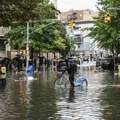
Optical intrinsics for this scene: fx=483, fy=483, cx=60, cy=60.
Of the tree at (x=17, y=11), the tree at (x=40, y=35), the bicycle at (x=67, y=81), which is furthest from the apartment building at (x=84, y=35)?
the tree at (x=17, y=11)

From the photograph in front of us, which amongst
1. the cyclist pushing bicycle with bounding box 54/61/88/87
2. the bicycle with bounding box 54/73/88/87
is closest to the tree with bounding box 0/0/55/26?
the cyclist pushing bicycle with bounding box 54/61/88/87

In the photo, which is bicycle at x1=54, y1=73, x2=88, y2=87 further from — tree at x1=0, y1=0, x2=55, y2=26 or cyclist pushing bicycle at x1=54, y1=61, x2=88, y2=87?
tree at x1=0, y1=0, x2=55, y2=26

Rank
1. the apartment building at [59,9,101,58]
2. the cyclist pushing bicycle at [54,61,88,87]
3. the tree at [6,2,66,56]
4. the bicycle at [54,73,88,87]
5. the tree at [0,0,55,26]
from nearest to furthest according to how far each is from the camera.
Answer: the tree at [0,0,55,26], the cyclist pushing bicycle at [54,61,88,87], the bicycle at [54,73,88,87], the tree at [6,2,66,56], the apartment building at [59,9,101,58]

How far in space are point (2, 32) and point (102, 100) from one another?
56.6 metres

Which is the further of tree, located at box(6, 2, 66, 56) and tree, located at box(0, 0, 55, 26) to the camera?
tree, located at box(6, 2, 66, 56)

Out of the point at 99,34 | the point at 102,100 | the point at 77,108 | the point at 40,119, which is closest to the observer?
the point at 40,119

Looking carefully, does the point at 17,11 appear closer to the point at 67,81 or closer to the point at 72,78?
the point at 72,78

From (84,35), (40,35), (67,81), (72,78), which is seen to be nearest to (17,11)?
(72,78)

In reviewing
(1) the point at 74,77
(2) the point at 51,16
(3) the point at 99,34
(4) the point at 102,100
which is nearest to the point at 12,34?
(2) the point at 51,16

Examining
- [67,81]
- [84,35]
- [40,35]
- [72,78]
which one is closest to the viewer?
[72,78]

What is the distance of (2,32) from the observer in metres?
75.2

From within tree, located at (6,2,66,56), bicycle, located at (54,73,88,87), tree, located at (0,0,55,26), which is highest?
tree, located at (6,2,66,56)

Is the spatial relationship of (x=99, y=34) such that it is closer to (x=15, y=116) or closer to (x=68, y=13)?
(x=15, y=116)

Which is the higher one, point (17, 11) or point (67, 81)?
point (17, 11)
